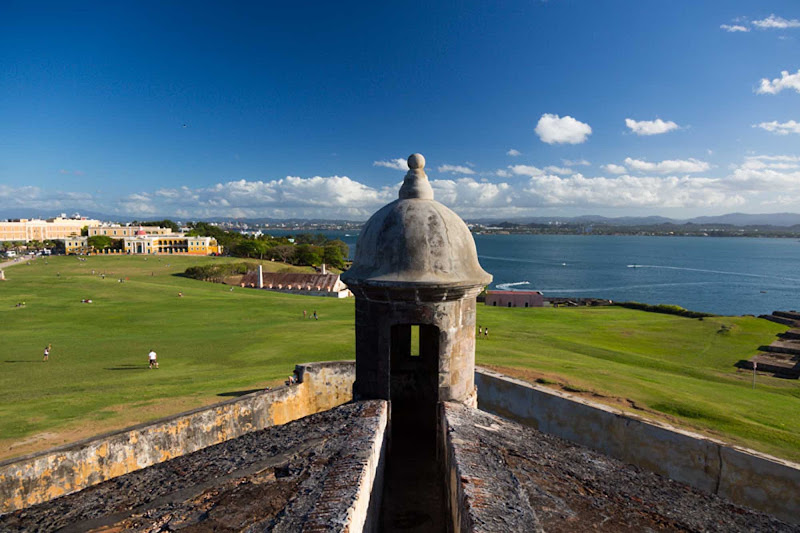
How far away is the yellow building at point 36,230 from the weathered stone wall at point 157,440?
15470 centimetres

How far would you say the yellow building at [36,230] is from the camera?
137 metres

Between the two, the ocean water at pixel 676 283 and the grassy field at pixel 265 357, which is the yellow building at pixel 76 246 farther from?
the ocean water at pixel 676 283

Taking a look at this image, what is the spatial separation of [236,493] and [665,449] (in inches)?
324

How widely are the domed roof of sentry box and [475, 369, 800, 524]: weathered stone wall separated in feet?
17.5

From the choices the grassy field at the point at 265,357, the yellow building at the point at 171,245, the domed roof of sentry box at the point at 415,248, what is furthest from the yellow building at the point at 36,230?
the domed roof of sentry box at the point at 415,248

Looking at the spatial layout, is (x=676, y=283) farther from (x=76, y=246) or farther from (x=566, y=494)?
(x=76, y=246)

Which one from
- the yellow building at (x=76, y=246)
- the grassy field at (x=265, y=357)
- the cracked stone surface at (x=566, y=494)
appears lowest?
the grassy field at (x=265, y=357)

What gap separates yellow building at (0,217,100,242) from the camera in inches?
5408

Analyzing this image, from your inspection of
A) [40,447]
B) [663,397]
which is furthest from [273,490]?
[663,397]

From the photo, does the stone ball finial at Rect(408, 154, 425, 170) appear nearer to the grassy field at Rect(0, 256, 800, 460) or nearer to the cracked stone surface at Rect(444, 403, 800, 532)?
the cracked stone surface at Rect(444, 403, 800, 532)

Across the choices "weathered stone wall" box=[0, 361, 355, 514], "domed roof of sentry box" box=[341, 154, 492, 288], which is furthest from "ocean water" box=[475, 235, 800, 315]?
"domed roof of sentry box" box=[341, 154, 492, 288]

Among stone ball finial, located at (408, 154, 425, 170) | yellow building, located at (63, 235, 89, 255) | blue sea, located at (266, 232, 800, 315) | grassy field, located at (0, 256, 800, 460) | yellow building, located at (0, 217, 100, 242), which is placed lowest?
blue sea, located at (266, 232, 800, 315)

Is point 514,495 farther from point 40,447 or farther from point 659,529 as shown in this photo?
point 40,447

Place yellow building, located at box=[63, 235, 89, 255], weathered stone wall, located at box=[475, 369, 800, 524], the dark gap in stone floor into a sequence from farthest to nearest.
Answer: yellow building, located at box=[63, 235, 89, 255] → weathered stone wall, located at box=[475, 369, 800, 524] → the dark gap in stone floor
